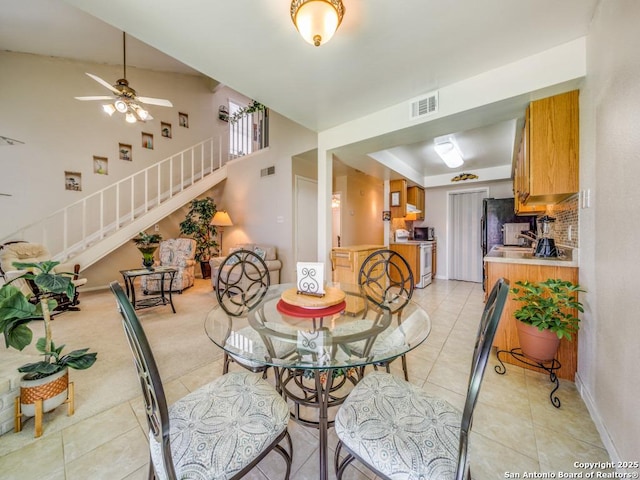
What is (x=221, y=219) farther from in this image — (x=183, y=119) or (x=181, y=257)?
(x=183, y=119)

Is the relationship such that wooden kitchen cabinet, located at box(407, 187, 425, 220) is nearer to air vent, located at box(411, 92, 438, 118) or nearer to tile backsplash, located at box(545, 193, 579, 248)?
tile backsplash, located at box(545, 193, 579, 248)

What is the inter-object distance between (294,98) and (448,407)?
273 cm

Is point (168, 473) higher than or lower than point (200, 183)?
lower

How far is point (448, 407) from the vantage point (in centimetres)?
94

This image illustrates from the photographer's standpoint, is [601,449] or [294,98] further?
[294,98]

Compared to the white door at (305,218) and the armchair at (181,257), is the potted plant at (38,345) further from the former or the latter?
the white door at (305,218)

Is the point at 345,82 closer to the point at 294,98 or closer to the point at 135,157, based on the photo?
the point at 294,98

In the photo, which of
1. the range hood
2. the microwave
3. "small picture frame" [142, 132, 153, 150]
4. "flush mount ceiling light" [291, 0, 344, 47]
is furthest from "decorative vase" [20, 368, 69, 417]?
the microwave

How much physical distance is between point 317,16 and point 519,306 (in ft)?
8.52

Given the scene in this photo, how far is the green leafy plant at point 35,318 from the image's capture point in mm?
1256

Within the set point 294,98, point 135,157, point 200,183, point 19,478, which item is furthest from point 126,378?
point 135,157

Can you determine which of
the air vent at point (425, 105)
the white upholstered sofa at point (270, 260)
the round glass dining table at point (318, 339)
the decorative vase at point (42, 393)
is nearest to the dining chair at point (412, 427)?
the round glass dining table at point (318, 339)

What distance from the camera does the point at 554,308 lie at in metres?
1.63

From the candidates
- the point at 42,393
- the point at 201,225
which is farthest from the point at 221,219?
the point at 42,393
